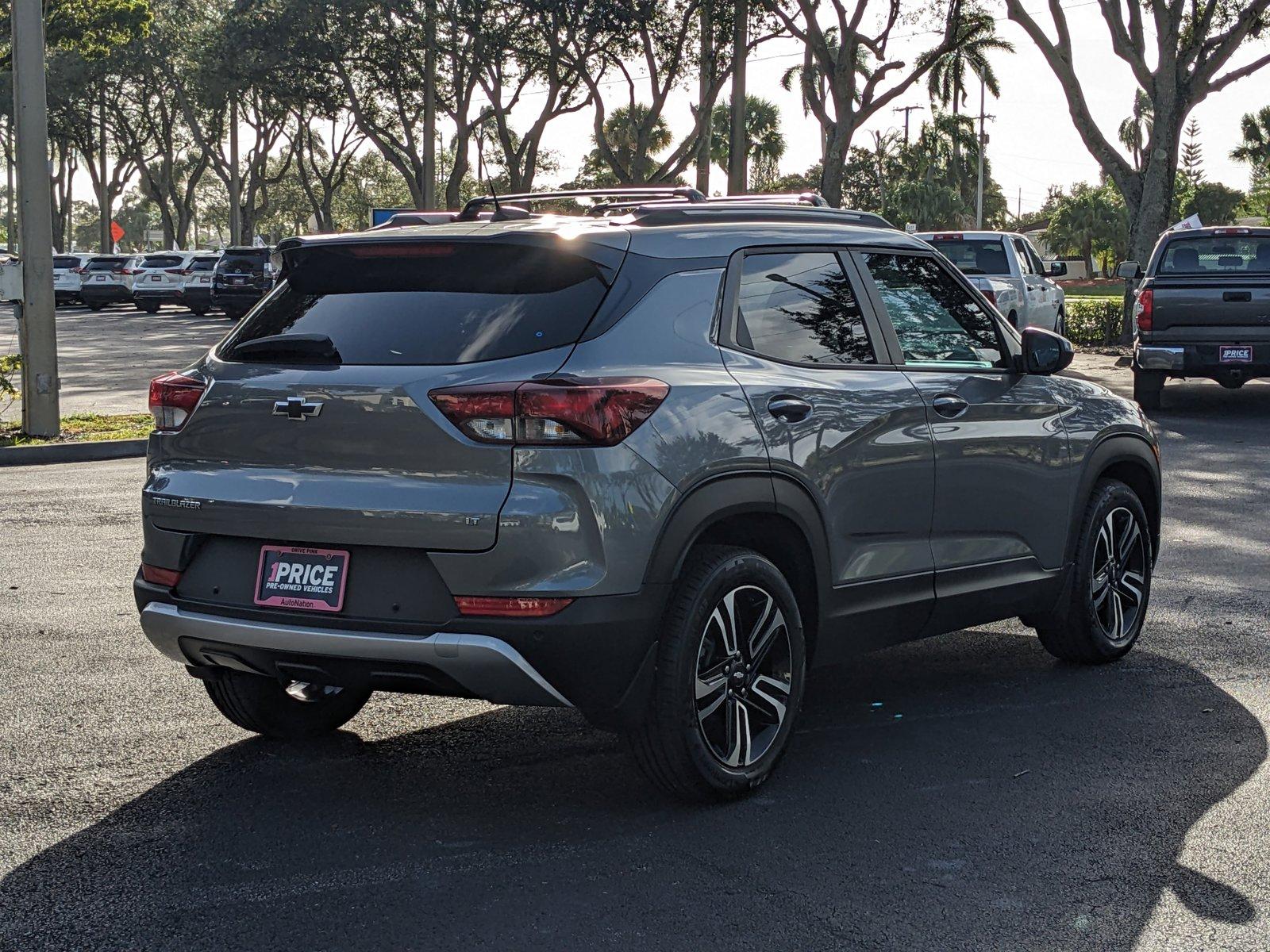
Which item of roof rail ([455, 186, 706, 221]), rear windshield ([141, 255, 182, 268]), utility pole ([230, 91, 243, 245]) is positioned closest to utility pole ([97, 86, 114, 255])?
utility pole ([230, 91, 243, 245])

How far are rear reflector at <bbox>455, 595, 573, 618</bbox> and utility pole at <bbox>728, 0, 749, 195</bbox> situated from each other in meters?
23.3

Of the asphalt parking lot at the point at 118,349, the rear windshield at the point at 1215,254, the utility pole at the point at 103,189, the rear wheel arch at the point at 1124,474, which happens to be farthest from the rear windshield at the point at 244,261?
the rear wheel arch at the point at 1124,474

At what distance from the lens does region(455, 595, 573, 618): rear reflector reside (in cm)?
440

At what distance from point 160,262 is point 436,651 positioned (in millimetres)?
48521

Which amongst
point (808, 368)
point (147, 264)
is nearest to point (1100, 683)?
point (808, 368)

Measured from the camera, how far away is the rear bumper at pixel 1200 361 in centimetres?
1656

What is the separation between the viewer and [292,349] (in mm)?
4824

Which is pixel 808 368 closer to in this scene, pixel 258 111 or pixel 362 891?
pixel 362 891

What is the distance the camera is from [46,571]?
8727 millimetres

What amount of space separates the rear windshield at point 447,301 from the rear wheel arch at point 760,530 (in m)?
0.61

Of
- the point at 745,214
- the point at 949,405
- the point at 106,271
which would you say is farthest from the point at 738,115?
the point at 106,271

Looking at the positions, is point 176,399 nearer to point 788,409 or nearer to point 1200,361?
point 788,409

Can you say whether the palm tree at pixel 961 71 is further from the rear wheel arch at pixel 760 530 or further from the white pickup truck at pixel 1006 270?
the rear wheel arch at pixel 760 530

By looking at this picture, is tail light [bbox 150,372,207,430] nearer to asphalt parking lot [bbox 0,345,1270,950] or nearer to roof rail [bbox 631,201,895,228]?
asphalt parking lot [bbox 0,345,1270,950]
